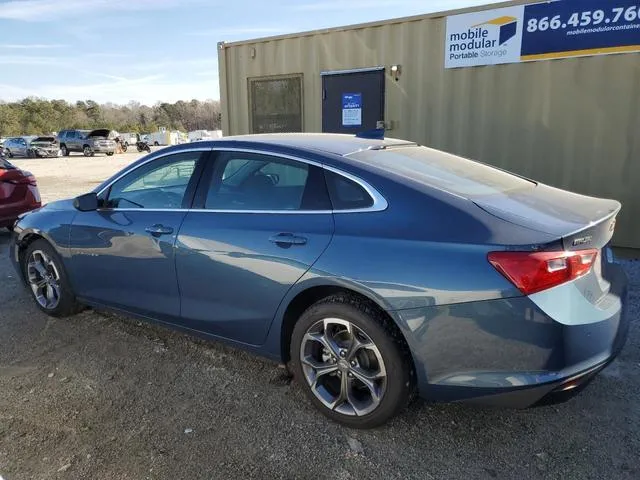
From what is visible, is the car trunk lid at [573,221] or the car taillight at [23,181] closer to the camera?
the car trunk lid at [573,221]

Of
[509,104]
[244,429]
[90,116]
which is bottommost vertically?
[244,429]

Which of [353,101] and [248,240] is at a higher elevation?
[353,101]

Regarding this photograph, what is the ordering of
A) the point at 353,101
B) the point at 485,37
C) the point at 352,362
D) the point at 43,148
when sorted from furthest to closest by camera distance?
the point at 43,148, the point at 353,101, the point at 485,37, the point at 352,362

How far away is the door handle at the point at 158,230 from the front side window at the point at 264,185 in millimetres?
310

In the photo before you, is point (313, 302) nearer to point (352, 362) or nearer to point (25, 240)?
point (352, 362)

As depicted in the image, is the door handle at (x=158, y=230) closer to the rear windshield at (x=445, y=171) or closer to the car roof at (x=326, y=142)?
the car roof at (x=326, y=142)

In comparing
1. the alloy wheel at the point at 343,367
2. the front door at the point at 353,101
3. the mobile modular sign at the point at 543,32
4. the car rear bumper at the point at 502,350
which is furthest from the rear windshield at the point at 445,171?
the front door at the point at 353,101

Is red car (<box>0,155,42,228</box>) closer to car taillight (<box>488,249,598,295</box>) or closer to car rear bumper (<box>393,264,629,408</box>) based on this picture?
car rear bumper (<box>393,264,629,408</box>)

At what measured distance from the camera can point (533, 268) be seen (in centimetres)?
217

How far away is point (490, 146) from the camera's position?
682cm

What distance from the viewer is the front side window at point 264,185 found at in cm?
284

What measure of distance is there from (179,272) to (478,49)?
5.17 meters

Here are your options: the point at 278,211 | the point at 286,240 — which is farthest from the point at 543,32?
the point at 286,240

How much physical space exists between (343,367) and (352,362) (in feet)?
0.20
